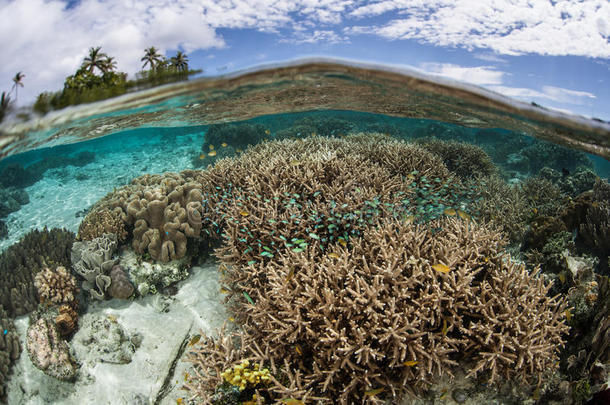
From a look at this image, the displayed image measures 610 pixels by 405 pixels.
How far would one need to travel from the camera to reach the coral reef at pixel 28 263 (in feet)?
18.4

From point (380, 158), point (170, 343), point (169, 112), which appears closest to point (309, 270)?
point (170, 343)

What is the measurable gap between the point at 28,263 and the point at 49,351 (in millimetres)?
2788

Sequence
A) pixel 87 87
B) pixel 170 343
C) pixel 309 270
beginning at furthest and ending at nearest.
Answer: pixel 87 87, pixel 170 343, pixel 309 270

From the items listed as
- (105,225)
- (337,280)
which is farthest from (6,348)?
(337,280)

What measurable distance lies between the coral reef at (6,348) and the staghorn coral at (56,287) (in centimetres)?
57

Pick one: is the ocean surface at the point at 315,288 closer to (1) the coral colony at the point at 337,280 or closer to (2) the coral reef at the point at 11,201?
(1) the coral colony at the point at 337,280

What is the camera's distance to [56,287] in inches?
222

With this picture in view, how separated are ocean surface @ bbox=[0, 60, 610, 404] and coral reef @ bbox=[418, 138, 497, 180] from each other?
96 millimetres

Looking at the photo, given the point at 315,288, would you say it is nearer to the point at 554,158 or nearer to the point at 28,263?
the point at 28,263

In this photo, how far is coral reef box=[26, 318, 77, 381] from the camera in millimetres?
4562

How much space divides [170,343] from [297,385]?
2905 millimetres

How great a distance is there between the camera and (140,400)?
14.0 feet

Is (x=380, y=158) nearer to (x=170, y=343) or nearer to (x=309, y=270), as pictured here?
(x=309, y=270)

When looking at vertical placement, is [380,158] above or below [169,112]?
below
